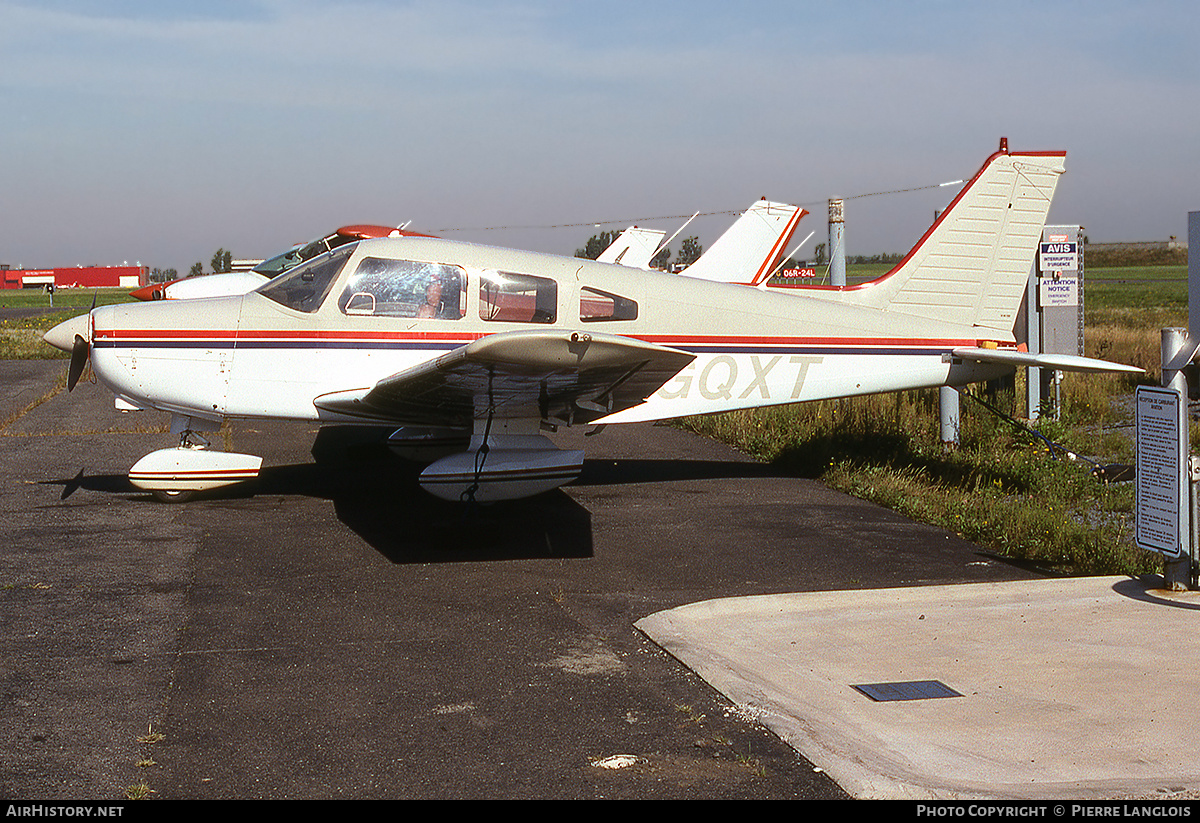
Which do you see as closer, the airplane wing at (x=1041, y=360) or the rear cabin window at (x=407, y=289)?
the airplane wing at (x=1041, y=360)

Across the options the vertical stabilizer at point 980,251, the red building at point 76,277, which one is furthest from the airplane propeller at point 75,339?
the red building at point 76,277

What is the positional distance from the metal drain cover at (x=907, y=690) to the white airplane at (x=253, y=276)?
11.0 meters

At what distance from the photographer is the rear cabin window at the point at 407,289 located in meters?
8.66

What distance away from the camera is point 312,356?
28.3ft

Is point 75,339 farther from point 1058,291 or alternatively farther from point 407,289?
point 1058,291

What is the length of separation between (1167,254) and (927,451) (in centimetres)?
12398

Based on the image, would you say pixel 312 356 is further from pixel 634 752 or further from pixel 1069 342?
pixel 1069 342

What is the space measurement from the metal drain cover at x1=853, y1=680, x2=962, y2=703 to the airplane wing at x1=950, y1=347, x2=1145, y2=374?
464 centimetres

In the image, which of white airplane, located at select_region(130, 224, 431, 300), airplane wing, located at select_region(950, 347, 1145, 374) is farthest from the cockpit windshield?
airplane wing, located at select_region(950, 347, 1145, 374)

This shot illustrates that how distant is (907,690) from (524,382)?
344 cm

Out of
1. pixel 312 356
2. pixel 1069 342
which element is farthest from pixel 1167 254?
pixel 312 356

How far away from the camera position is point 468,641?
5.46m

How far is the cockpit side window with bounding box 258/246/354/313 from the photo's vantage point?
866 centimetres

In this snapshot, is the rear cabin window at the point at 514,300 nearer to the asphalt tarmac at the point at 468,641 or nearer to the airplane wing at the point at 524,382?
the airplane wing at the point at 524,382
